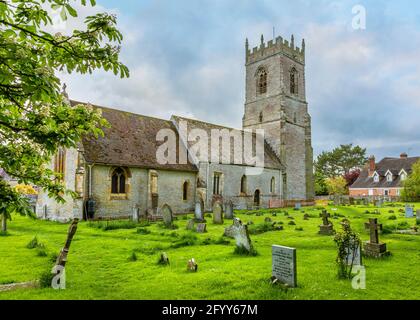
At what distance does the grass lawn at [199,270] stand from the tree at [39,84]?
2.97m

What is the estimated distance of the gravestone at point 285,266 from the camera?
6.37 m

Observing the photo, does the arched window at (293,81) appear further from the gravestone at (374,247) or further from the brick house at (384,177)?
the gravestone at (374,247)

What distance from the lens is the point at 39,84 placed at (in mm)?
3293

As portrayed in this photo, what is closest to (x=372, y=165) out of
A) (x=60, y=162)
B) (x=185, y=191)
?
(x=185, y=191)

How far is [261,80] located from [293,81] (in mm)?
4086

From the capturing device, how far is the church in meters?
21.3

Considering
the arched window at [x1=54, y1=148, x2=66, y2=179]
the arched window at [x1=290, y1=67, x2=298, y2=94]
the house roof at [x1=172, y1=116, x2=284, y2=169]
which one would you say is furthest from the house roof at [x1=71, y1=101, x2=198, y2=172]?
the arched window at [x1=290, y1=67, x2=298, y2=94]

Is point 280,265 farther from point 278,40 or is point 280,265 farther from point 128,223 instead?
point 278,40

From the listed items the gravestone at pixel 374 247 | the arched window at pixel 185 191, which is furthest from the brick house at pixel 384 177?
the gravestone at pixel 374 247

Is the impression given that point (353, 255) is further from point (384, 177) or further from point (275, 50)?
Answer: point (384, 177)

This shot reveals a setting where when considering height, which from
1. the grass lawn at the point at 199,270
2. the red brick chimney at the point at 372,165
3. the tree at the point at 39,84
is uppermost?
the red brick chimney at the point at 372,165
